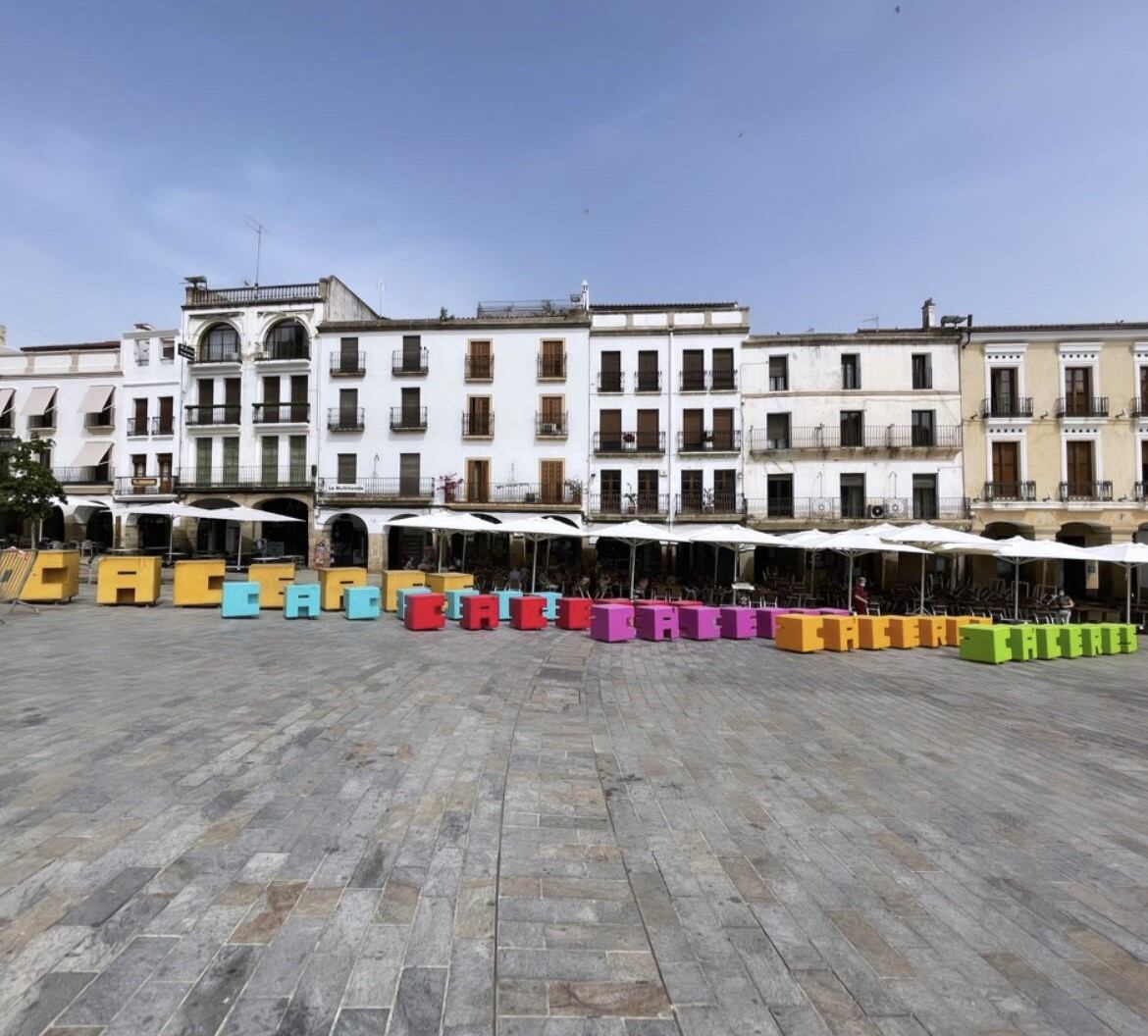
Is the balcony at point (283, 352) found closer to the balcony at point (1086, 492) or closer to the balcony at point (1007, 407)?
the balcony at point (1007, 407)

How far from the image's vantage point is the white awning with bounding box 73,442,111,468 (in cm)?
3188

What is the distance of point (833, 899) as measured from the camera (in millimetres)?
3096

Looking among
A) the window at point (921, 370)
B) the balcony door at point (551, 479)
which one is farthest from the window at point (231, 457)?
the window at point (921, 370)

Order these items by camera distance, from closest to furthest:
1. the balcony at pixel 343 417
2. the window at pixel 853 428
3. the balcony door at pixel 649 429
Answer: the window at pixel 853 428
the balcony door at pixel 649 429
the balcony at pixel 343 417

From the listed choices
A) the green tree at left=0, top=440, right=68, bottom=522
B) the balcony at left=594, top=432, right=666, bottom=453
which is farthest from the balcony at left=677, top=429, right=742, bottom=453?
the green tree at left=0, top=440, right=68, bottom=522

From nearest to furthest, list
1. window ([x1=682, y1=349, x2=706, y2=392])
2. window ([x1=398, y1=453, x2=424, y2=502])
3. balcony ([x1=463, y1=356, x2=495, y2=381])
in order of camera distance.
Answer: window ([x1=682, y1=349, x2=706, y2=392]), window ([x1=398, y1=453, x2=424, y2=502]), balcony ([x1=463, y1=356, x2=495, y2=381])

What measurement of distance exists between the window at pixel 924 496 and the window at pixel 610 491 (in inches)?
495

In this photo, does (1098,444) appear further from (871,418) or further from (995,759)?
(995,759)

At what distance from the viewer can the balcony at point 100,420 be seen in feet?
106

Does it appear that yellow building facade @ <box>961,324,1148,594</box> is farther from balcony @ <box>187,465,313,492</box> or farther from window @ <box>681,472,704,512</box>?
balcony @ <box>187,465,313,492</box>

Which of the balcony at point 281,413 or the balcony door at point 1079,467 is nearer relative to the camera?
the balcony door at point 1079,467

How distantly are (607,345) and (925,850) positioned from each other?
2738 cm

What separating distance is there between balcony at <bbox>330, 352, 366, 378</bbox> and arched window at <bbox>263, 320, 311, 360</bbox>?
1646 millimetres

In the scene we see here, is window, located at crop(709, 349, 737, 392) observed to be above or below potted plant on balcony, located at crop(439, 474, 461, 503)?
above
